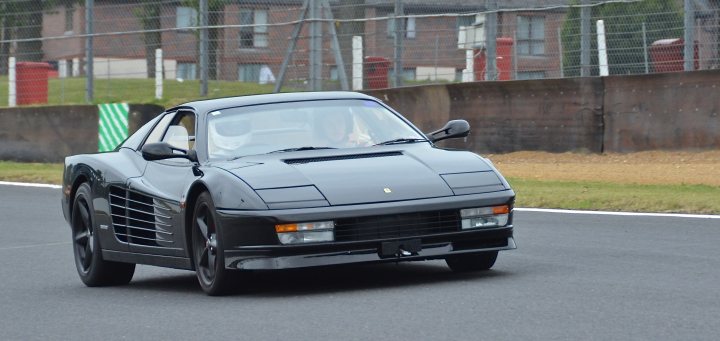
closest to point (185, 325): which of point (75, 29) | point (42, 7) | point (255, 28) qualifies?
point (255, 28)

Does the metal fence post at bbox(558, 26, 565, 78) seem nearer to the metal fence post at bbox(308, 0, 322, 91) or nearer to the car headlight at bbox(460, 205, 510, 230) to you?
the metal fence post at bbox(308, 0, 322, 91)

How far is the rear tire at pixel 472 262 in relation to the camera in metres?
9.10

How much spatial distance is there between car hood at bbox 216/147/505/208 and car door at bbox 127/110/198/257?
0.42 meters

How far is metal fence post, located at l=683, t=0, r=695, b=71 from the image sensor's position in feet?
59.8

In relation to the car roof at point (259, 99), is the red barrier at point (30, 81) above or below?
above

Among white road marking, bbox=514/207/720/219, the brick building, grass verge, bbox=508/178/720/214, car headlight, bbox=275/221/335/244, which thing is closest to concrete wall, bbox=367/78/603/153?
the brick building

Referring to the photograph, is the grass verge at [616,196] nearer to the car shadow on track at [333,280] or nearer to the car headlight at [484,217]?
the car shadow on track at [333,280]

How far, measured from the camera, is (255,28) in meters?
24.3

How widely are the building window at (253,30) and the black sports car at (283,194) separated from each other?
551 inches

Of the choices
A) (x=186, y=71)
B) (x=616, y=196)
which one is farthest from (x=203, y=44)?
(x=616, y=196)

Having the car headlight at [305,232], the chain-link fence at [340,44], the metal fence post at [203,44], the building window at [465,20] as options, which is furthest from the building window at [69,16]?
the car headlight at [305,232]

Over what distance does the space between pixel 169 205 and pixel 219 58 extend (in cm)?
1546

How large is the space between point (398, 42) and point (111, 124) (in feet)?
15.3

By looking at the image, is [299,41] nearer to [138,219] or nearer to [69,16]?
[138,219]
